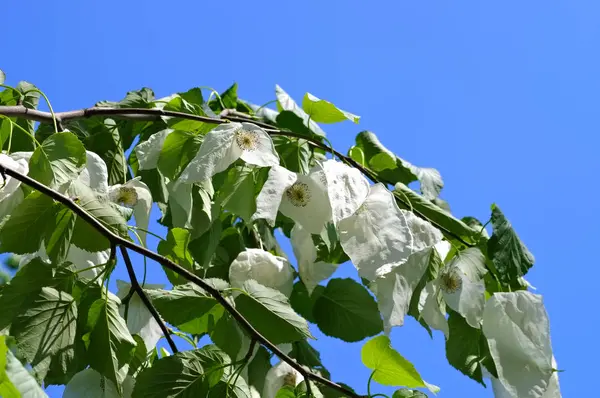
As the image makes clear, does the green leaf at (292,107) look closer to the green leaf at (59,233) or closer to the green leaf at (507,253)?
the green leaf at (507,253)

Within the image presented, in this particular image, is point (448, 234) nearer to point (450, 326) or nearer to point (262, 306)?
point (450, 326)

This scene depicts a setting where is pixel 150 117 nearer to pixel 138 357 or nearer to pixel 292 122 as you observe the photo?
pixel 292 122

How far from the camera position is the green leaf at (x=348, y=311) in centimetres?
119

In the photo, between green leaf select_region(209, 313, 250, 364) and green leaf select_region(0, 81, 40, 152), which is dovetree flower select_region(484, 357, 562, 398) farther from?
green leaf select_region(0, 81, 40, 152)

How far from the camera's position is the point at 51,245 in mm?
870

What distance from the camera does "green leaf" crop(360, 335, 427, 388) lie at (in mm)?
916

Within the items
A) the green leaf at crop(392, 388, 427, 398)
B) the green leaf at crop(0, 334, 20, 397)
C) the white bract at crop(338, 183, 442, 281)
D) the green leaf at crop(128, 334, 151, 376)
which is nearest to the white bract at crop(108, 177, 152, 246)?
the green leaf at crop(128, 334, 151, 376)

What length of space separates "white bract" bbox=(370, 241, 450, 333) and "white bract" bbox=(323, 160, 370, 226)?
0.31ft

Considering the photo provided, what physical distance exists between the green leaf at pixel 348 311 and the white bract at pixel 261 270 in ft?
0.38

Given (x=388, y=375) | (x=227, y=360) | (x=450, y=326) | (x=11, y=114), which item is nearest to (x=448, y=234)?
(x=450, y=326)

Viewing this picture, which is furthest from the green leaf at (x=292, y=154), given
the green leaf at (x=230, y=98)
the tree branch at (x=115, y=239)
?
the green leaf at (x=230, y=98)

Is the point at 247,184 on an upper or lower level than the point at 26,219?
upper

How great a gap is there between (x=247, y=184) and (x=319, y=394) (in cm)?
27

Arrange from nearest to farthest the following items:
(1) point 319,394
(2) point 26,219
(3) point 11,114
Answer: (2) point 26,219, (1) point 319,394, (3) point 11,114
